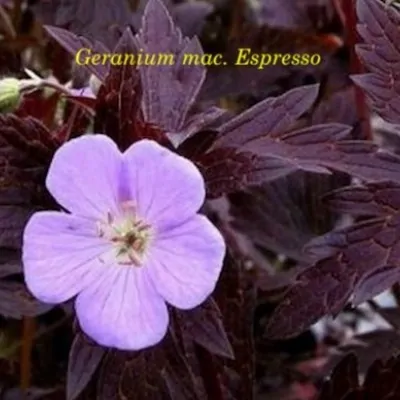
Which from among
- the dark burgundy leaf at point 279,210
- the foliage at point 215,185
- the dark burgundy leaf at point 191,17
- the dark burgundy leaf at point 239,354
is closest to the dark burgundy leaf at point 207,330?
the foliage at point 215,185

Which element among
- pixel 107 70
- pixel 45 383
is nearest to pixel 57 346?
pixel 45 383

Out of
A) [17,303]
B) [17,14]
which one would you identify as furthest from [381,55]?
[17,14]

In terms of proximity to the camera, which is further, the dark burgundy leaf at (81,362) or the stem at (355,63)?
the stem at (355,63)

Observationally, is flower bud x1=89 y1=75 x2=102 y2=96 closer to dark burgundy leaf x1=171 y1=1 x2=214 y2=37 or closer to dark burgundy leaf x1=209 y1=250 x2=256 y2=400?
dark burgundy leaf x1=209 y1=250 x2=256 y2=400

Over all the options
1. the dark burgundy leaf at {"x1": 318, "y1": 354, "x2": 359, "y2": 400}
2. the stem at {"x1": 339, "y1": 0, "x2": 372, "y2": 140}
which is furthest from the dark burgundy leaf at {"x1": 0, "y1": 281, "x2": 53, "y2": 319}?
the stem at {"x1": 339, "y1": 0, "x2": 372, "y2": 140}

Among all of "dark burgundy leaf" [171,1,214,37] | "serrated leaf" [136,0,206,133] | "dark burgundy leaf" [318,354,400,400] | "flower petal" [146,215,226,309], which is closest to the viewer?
"flower petal" [146,215,226,309]

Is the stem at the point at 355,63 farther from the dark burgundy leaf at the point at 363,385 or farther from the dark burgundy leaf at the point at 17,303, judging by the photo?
the dark burgundy leaf at the point at 17,303

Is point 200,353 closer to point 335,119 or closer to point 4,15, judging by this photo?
point 335,119

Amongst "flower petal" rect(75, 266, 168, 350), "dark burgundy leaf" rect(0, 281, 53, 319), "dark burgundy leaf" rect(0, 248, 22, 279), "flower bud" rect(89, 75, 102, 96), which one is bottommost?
"dark burgundy leaf" rect(0, 281, 53, 319)
